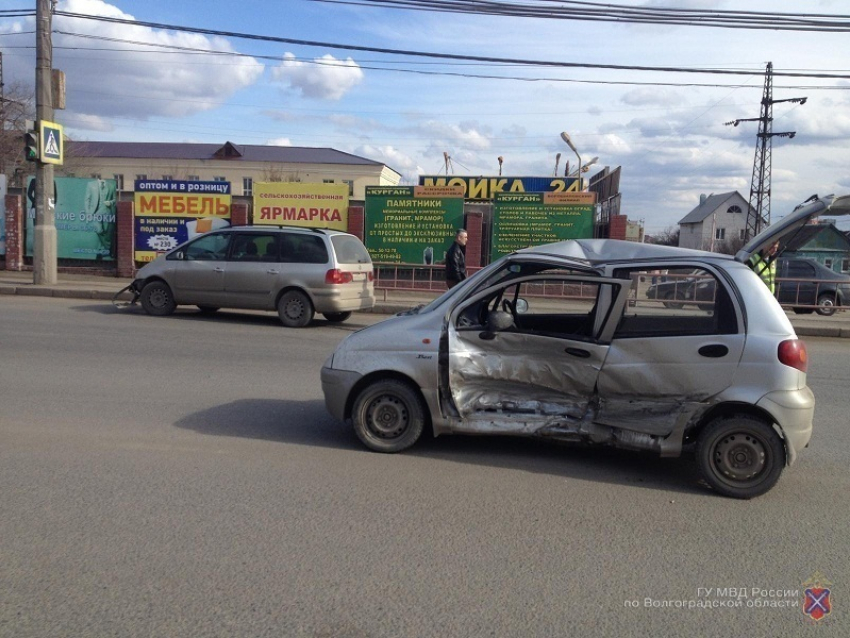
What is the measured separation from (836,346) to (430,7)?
34.8ft

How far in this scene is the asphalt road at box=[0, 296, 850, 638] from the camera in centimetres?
366

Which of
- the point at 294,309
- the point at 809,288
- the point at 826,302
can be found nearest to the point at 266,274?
the point at 294,309

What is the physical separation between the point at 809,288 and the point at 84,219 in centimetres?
1981

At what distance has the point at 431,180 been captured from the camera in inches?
1417

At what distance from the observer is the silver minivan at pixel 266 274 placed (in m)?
13.6

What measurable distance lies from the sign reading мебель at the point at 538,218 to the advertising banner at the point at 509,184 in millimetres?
11222

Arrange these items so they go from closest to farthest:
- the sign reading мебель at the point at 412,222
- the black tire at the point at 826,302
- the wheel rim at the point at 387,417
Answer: the wheel rim at the point at 387,417, the black tire at the point at 826,302, the sign reading мебель at the point at 412,222

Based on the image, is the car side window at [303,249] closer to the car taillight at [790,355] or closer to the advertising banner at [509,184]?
the car taillight at [790,355]

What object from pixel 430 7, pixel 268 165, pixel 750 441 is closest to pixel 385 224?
pixel 430 7

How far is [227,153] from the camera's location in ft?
228

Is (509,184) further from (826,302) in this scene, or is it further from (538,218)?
(826,302)

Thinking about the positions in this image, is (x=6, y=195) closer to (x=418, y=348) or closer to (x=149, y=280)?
(x=149, y=280)

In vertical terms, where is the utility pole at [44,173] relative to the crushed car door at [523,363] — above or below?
above
